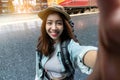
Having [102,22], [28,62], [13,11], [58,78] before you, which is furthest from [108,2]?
[13,11]

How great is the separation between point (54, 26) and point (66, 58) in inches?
7.7

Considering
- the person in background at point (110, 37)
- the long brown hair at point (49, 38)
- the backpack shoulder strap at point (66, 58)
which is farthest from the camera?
the long brown hair at point (49, 38)

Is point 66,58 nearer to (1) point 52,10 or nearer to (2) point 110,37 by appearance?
(1) point 52,10

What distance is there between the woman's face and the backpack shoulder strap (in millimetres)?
64

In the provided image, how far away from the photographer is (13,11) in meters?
18.5

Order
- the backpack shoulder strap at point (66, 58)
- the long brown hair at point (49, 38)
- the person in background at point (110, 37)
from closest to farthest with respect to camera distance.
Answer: the person in background at point (110, 37)
the backpack shoulder strap at point (66, 58)
the long brown hair at point (49, 38)

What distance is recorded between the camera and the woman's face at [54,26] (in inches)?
64.0

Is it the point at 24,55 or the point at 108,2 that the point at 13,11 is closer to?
the point at 24,55

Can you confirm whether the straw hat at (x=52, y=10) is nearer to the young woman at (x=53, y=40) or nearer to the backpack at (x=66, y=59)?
the young woman at (x=53, y=40)

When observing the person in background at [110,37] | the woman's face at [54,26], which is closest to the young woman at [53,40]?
the woman's face at [54,26]

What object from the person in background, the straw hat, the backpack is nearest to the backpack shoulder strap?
the backpack

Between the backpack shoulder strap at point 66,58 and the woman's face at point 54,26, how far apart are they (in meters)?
0.06

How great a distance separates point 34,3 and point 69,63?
18.1 m

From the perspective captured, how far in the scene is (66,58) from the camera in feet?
5.14
